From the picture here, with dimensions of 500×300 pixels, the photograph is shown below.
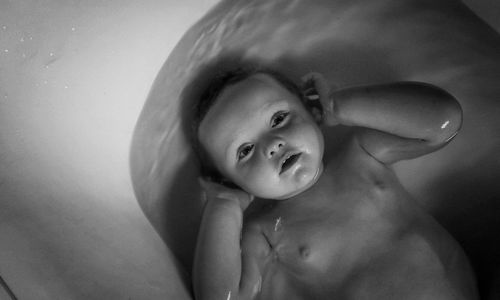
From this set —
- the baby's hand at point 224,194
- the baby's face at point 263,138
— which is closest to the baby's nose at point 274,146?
the baby's face at point 263,138

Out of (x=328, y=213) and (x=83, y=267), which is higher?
(x=83, y=267)

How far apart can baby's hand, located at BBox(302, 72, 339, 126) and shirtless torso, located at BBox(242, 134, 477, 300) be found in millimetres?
59

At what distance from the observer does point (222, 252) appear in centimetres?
82

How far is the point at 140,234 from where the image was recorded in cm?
79

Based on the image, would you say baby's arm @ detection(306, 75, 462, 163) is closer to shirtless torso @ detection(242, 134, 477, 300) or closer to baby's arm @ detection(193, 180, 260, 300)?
shirtless torso @ detection(242, 134, 477, 300)

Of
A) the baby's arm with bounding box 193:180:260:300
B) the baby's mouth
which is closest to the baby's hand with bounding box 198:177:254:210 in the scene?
the baby's arm with bounding box 193:180:260:300

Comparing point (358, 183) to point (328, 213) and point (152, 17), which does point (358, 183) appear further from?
point (152, 17)

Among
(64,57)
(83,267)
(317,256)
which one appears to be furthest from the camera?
(317,256)

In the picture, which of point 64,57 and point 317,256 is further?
point 317,256

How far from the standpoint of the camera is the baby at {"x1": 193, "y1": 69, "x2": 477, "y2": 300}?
0.81m

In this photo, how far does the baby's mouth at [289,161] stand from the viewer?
81 cm

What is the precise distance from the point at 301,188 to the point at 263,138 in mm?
101

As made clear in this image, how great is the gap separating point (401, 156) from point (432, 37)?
0.72 feet

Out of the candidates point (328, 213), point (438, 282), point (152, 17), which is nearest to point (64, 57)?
point (152, 17)
